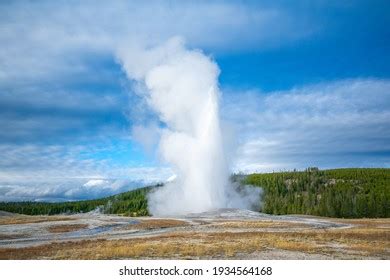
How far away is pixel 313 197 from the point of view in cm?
8825

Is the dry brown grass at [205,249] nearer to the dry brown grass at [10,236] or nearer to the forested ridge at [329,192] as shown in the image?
the dry brown grass at [10,236]

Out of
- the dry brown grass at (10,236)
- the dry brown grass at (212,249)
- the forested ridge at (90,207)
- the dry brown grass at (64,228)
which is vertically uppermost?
the forested ridge at (90,207)

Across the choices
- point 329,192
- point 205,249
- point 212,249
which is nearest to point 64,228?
point 205,249

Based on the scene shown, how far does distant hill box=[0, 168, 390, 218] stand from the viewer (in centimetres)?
7323

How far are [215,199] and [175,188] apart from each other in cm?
879

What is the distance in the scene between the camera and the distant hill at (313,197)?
73225mm

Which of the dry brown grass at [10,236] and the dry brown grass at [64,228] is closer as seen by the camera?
the dry brown grass at [10,236]

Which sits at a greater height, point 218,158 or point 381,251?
point 218,158

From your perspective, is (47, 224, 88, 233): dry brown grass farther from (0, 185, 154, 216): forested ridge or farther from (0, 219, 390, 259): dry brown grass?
(0, 185, 154, 216): forested ridge

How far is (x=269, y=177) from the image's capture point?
123938 millimetres

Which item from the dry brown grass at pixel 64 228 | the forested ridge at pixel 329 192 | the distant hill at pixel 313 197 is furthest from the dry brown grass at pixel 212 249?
the distant hill at pixel 313 197

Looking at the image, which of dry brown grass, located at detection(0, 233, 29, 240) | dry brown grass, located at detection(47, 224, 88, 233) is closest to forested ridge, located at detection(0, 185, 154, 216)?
dry brown grass, located at detection(47, 224, 88, 233)
